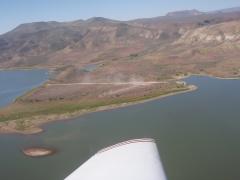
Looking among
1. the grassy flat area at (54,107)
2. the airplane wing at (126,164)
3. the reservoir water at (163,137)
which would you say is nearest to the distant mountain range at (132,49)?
the grassy flat area at (54,107)

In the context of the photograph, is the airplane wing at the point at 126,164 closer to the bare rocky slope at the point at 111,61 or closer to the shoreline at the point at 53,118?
the shoreline at the point at 53,118

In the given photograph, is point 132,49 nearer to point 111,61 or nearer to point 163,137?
point 111,61

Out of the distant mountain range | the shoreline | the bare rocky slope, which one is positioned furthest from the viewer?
the distant mountain range

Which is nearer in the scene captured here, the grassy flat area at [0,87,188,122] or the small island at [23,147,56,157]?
the small island at [23,147,56,157]

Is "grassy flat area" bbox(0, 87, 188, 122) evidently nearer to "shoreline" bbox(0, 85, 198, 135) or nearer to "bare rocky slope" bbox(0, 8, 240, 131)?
"bare rocky slope" bbox(0, 8, 240, 131)

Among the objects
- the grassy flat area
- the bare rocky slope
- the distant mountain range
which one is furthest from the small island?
the distant mountain range

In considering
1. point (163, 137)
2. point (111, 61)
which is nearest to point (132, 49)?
point (111, 61)

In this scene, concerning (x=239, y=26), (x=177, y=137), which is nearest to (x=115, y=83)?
(x=177, y=137)
